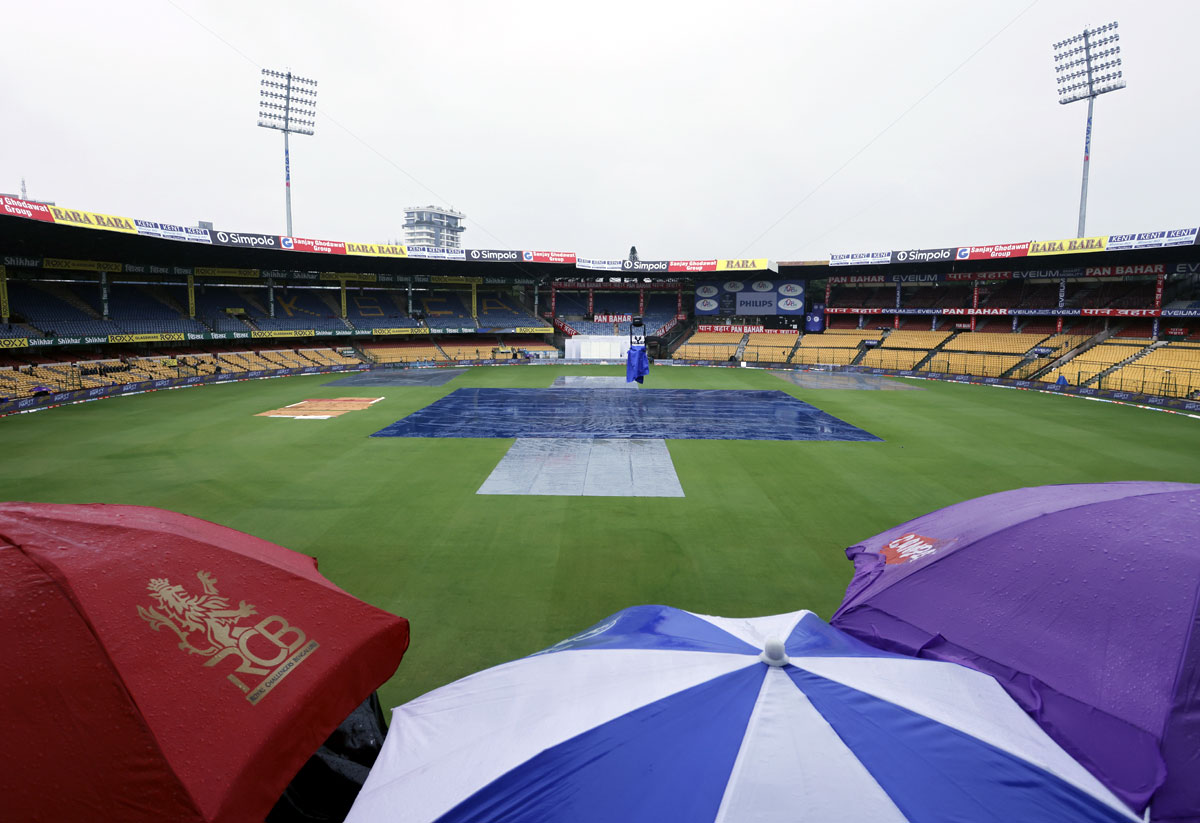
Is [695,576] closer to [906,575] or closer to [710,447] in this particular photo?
[906,575]

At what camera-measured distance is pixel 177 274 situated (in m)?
44.8

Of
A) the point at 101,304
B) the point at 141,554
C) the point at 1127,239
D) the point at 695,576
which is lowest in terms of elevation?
the point at 695,576

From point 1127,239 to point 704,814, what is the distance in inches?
1878

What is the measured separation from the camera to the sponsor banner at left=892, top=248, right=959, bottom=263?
44875mm

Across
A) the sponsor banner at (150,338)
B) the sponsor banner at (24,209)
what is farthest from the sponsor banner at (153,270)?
the sponsor banner at (24,209)

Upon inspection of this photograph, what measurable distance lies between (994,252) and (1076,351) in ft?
28.3

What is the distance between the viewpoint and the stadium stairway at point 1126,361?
33875mm

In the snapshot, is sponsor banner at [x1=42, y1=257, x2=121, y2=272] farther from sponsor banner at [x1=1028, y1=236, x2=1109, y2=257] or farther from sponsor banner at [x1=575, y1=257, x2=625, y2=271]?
sponsor banner at [x1=1028, y1=236, x2=1109, y2=257]

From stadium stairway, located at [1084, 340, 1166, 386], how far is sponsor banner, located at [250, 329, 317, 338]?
5244 cm

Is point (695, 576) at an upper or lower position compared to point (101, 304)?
lower

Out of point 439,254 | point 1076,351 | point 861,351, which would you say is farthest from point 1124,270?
point 439,254

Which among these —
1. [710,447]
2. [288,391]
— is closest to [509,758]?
[710,447]

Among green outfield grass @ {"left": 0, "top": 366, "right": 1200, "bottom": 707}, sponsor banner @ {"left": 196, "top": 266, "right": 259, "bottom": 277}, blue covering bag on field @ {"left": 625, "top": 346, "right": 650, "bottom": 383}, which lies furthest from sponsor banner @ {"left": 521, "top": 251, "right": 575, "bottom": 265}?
green outfield grass @ {"left": 0, "top": 366, "right": 1200, "bottom": 707}

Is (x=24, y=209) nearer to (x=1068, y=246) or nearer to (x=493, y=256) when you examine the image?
(x=493, y=256)
